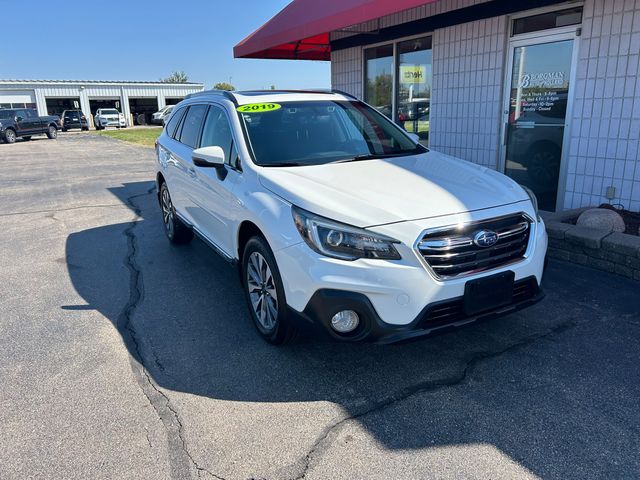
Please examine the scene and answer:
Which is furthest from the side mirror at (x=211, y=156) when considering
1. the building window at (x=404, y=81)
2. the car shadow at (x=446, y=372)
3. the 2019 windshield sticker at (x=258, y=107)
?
the building window at (x=404, y=81)

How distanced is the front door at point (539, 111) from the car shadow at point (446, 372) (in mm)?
2426

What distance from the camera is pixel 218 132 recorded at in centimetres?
460

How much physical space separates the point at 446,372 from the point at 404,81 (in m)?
7.18

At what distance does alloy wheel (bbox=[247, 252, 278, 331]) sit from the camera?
3.56 meters

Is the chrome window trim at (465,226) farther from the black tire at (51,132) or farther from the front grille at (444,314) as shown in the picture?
the black tire at (51,132)

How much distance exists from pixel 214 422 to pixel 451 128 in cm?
670

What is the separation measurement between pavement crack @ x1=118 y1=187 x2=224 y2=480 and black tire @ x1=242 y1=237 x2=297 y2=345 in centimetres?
85

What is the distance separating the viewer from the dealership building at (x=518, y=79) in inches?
230

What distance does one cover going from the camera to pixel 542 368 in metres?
3.32

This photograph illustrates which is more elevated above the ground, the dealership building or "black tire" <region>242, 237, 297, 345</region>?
the dealership building

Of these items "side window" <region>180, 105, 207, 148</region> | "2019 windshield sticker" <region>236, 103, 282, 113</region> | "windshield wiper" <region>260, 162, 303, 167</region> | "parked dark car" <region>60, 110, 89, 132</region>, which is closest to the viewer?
"windshield wiper" <region>260, 162, 303, 167</region>

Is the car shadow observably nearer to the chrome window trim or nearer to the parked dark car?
the chrome window trim

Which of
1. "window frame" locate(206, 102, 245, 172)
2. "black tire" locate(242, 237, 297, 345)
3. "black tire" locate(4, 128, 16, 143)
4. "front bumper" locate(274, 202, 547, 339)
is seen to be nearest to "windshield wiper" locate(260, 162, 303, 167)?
"window frame" locate(206, 102, 245, 172)

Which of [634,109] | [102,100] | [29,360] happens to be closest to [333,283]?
[29,360]
